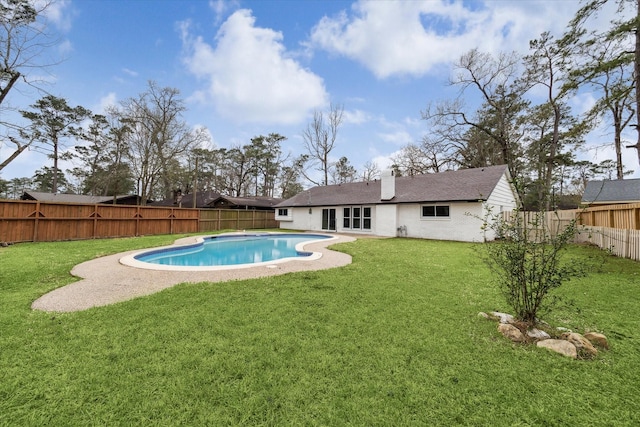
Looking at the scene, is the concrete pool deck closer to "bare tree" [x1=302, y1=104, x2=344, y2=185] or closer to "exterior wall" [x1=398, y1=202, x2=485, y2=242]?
"exterior wall" [x1=398, y1=202, x2=485, y2=242]

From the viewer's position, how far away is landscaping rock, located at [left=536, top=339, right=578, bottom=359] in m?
2.76

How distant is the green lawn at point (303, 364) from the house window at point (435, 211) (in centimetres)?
997

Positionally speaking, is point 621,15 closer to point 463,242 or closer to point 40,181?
point 463,242

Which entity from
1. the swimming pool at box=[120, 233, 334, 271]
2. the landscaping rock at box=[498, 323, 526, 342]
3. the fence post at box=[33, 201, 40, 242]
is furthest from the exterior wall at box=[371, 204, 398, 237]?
the fence post at box=[33, 201, 40, 242]

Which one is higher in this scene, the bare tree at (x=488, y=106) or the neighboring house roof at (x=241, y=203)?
the bare tree at (x=488, y=106)

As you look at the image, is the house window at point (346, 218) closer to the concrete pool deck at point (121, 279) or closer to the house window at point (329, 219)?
the house window at point (329, 219)

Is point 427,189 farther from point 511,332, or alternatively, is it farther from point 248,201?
point 248,201

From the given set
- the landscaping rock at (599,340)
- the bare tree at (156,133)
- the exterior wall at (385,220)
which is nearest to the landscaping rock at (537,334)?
the landscaping rock at (599,340)

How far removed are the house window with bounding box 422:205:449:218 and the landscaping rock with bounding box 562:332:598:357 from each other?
11.9 meters

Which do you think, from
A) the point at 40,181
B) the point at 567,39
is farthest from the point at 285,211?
the point at 40,181

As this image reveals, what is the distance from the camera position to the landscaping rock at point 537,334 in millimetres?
3081

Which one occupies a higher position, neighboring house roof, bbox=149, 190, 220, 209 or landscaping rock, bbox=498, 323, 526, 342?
neighboring house roof, bbox=149, 190, 220, 209

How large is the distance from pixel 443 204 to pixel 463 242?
2.27 metres

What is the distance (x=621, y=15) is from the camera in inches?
366
